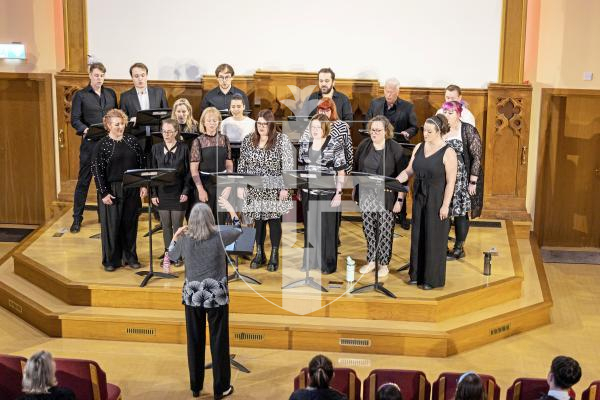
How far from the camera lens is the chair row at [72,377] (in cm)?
509

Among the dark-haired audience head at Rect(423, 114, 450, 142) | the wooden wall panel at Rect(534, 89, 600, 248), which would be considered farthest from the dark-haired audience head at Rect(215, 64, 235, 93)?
the wooden wall panel at Rect(534, 89, 600, 248)

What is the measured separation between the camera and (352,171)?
7.13m

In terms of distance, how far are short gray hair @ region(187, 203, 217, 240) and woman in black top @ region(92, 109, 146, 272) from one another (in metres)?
1.84

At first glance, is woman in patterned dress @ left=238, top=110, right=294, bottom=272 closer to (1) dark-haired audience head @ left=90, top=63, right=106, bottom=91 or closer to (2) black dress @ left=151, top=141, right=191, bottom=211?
(2) black dress @ left=151, top=141, right=191, bottom=211

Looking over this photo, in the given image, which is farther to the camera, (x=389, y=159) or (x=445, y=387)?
(x=389, y=159)

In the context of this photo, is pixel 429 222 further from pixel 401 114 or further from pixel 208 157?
pixel 208 157

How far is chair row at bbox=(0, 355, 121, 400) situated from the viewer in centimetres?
509

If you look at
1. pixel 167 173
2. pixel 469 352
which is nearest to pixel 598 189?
pixel 469 352

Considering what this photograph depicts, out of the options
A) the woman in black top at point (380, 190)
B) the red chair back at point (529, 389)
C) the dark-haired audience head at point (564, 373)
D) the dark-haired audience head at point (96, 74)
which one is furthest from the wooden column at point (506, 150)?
the dark-haired audience head at point (564, 373)

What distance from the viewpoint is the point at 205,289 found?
5.73m

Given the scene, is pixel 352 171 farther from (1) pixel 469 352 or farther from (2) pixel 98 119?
(2) pixel 98 119

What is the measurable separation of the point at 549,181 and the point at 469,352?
3198mm

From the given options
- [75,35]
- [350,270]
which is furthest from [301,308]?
[75,35]

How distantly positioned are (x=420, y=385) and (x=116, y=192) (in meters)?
3.35
